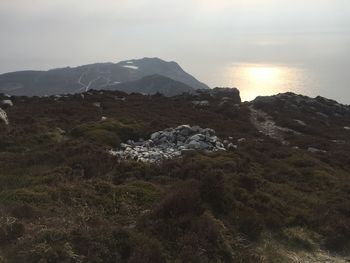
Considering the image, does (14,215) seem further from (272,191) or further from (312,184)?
(312,184)

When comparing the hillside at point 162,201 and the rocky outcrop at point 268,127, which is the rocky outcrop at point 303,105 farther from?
the hillside at point 162,201

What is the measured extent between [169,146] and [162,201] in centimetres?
1121

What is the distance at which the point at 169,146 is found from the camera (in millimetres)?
22219

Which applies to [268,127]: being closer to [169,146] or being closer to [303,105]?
[169,146]

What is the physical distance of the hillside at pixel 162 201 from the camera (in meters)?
8.91

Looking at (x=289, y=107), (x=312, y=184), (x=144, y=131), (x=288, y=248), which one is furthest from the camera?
(x=289, y=107)

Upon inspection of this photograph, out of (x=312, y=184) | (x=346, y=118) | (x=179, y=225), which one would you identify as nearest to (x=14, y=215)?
(x=179, y=225)

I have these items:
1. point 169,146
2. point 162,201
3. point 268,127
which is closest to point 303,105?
point 268,127

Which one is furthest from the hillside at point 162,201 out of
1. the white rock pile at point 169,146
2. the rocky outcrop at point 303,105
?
the rocky outcrop at point 303,105

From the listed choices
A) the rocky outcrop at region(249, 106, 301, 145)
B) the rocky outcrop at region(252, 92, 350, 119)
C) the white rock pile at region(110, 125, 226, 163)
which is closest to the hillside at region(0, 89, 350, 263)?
the white rock pile at region(110, 125, 226, 163)

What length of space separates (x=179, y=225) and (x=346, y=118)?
57.3 m

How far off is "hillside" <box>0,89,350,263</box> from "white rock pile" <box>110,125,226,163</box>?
7 centimetres

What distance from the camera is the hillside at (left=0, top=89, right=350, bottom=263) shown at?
8.91 m

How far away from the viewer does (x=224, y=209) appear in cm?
1241
